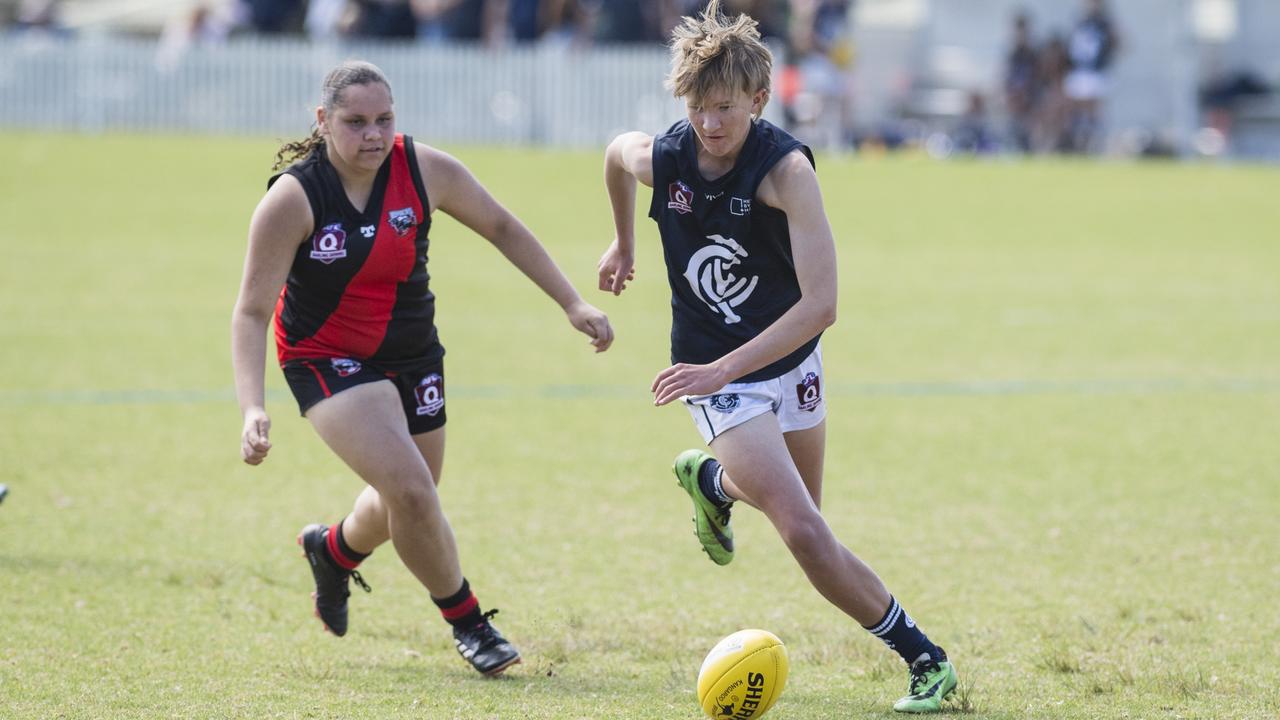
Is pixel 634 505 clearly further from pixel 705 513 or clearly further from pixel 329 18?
pixel 329 18

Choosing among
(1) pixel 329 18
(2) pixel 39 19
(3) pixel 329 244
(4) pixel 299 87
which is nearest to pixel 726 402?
(3) pixel 329 244

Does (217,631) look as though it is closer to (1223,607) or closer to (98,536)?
(98,536)

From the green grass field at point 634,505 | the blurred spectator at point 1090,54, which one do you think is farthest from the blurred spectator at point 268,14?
the blurred spectator at point 1090,54

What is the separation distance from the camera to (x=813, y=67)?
25.1 meters

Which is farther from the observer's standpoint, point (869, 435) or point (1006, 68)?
point (1006, 68)

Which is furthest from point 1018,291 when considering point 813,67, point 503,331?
point 813,67

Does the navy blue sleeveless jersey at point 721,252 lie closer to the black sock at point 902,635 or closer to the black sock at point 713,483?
the black sock at point 713,483

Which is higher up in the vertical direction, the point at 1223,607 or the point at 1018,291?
the point at 1223,607

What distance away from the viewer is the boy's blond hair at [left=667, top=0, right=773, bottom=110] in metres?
4.61

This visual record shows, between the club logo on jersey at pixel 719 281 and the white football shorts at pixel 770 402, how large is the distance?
0.78ft

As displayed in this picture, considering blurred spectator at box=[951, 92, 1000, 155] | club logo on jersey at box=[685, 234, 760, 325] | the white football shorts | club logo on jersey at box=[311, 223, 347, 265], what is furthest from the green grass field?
blurred spectator at box=[951, 92, 1000, 155]

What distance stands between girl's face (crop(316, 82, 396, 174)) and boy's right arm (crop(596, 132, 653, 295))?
748 mm

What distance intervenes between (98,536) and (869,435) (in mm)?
4681

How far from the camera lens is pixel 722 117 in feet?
15.2
